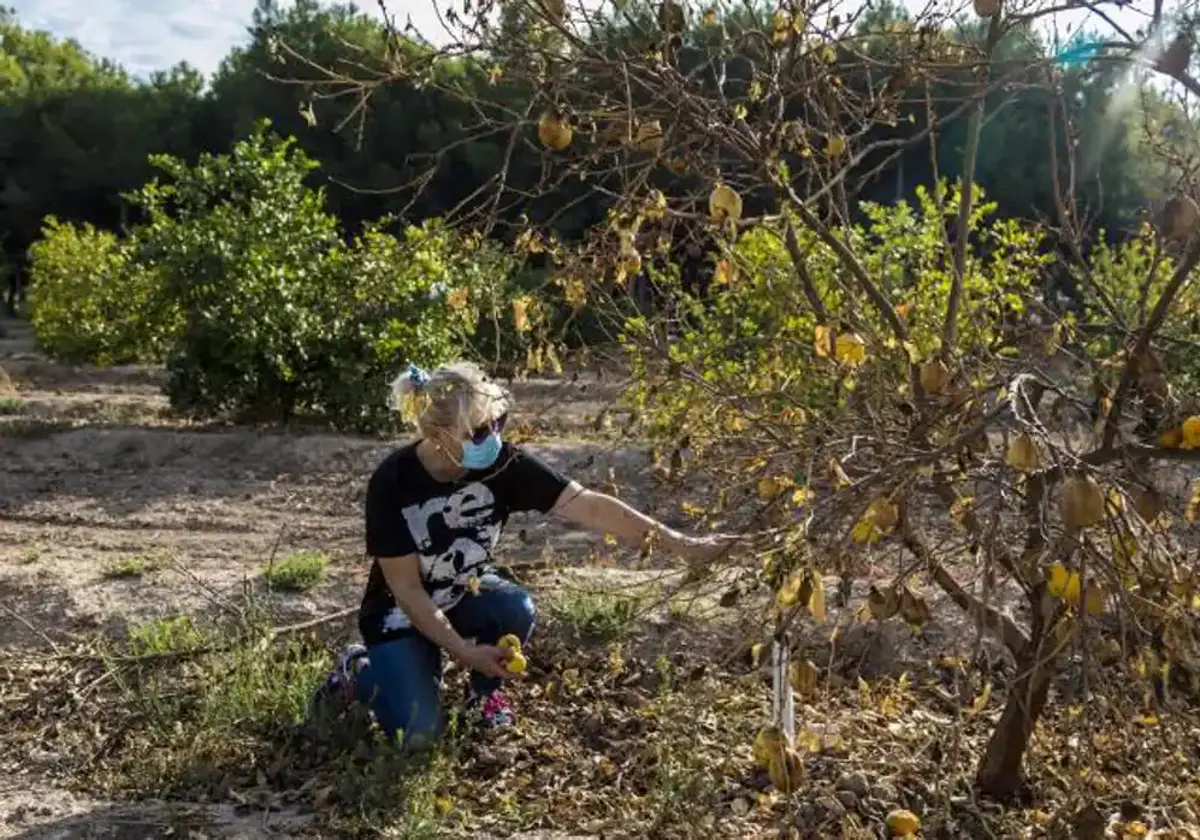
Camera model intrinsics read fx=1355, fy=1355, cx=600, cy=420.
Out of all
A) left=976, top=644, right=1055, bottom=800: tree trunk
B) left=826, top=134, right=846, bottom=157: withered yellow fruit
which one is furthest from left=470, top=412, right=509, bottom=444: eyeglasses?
left=976, top=644, right=1055, bottom=800: tree trunk

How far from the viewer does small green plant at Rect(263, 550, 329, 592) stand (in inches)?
173

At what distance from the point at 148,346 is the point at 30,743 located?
331 inches

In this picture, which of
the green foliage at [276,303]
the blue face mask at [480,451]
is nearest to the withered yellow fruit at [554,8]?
the blue face mask at [480,451]

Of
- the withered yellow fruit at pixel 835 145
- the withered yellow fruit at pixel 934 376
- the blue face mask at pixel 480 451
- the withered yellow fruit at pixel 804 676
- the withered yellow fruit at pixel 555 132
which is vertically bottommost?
the withered yellow fruit at pixel 804 676

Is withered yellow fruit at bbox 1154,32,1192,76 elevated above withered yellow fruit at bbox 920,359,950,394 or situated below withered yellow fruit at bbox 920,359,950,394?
above

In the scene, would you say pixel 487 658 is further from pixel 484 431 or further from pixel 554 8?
pixel 554 8

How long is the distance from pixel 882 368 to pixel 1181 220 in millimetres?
921

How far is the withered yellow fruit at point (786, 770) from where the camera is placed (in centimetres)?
171

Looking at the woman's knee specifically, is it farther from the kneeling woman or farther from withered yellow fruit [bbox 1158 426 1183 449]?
withered yellow fruit [bbox 1158 426 1183 449]

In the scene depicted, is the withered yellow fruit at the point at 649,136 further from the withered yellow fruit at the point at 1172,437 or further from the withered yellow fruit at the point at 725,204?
the withered yellow fruit at the point at 1172,437

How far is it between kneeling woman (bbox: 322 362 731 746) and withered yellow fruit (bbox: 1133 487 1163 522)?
1.26 metres

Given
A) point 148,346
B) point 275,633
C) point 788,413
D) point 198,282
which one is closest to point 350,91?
point 788,413

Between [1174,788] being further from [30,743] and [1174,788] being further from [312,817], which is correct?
[30,743]

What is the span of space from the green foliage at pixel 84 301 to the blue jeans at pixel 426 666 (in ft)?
25.2
